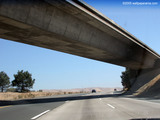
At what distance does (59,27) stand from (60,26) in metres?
0.14

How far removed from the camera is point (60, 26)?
1778cm

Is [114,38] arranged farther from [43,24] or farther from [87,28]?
[43,24]

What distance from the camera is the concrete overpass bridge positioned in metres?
14.6

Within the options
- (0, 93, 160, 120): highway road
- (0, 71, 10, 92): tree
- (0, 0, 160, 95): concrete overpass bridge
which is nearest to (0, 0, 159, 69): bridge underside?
(0, 0, 160, 95): concrete overpass bridge

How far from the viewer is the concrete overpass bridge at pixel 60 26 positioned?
14584 millimetres

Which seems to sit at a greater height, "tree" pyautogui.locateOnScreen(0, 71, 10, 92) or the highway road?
"tree" pyautogui.locateOnScreen(0, 71, 10, 92)

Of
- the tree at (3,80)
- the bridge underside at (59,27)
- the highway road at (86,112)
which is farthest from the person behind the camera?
the tree at (3,80)

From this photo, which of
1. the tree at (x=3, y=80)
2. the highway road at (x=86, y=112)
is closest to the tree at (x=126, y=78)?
the highway road at (x=86, y=112)

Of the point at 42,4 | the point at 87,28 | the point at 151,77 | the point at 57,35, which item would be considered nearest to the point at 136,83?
the point at 151,77

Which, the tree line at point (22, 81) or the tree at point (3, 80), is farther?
the tree at point (3, 80)

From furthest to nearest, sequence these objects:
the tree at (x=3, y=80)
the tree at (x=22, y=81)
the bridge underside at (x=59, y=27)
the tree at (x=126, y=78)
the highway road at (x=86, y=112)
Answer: the tree at (x=3, y=80), the tree at (x=22, y=81), the tree at (x=126, y=78), the bridge underside at (x=59, y=27), the highway road at (x=86, y=112)

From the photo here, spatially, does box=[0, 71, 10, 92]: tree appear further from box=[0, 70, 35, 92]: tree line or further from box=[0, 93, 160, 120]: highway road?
box=[0, 93, 160, 120]: highway road

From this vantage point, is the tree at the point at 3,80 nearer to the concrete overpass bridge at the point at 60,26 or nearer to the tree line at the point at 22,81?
the tree line at the point at 22,81

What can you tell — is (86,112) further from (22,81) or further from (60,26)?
(22,81)
